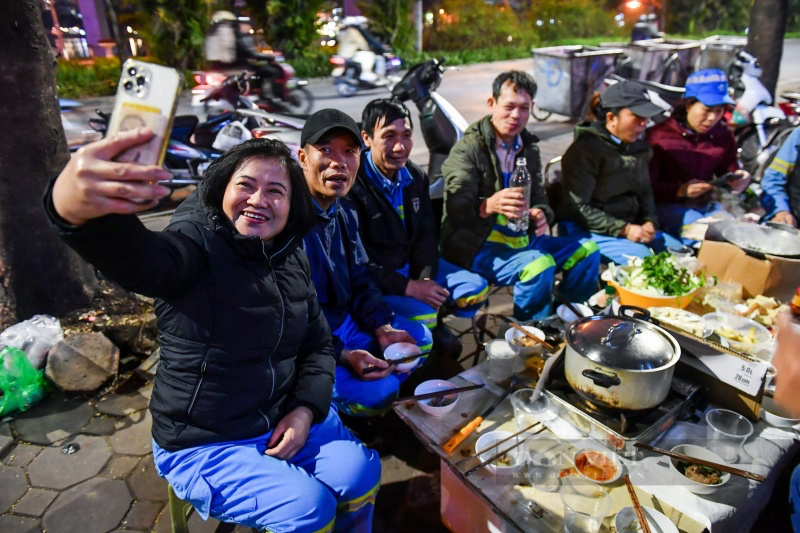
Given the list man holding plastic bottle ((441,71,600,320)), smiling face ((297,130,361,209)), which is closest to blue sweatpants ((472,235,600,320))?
man holding plastic bottle ((441,71,600,320))

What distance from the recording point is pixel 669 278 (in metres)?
2.89

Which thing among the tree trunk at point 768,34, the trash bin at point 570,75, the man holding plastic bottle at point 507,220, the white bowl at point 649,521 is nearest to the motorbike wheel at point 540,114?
the trash bin at point 570,75

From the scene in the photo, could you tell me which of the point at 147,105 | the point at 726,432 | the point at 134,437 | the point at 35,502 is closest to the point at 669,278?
the point at 726,432

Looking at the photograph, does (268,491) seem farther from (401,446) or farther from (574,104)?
(574,104)

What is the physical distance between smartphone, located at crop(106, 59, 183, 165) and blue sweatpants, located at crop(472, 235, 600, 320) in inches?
110

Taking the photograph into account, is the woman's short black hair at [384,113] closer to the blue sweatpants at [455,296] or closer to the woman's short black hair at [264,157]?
the blue sweatpants at [455,296]

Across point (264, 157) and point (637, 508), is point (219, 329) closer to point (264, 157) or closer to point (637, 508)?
point (264, 157)

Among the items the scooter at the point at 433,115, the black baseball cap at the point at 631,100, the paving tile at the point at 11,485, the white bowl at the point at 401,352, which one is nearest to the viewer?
the paving tile at the point at 11,485

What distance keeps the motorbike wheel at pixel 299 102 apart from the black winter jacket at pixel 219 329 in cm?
795

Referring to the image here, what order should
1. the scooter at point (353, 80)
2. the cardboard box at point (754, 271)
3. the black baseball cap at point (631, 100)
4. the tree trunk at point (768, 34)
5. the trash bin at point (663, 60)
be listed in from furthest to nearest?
1. the scooter at point (353, 80)
2. the trash bin at point (663, 60)
3. the tree trunk at point (768, 34)
4. the black baseball cap at point (631, 100)
5. the cardboard box at point (754, 271)

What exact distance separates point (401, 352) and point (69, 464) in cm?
191

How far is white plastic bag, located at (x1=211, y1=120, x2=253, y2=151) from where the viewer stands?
22.2ft

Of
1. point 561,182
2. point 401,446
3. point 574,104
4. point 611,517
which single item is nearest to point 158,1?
point 574,104

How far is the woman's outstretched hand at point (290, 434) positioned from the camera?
2000 mm
